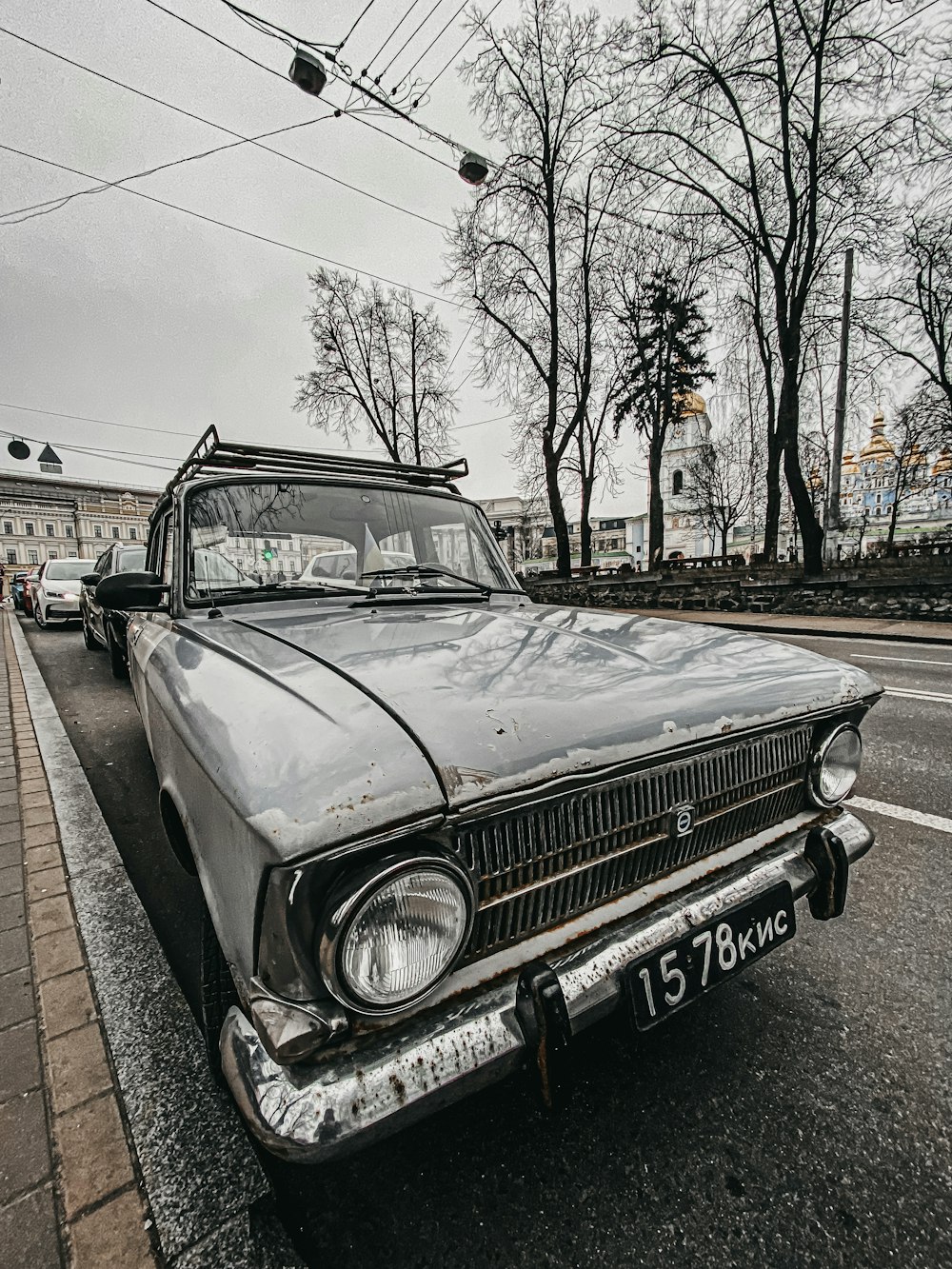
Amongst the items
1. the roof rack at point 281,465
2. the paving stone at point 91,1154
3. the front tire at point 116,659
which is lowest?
the paving stone at point 91,1154

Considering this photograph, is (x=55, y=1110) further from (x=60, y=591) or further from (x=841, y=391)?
(x=841, y=391)

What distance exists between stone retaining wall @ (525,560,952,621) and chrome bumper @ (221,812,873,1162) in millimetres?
10293

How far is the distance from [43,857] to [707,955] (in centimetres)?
300

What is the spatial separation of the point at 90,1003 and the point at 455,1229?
1.33 m

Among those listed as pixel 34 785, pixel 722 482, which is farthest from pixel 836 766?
pixel 722 482

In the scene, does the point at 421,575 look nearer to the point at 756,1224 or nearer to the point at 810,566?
the point at 756,1224

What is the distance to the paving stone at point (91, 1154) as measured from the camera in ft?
4.14

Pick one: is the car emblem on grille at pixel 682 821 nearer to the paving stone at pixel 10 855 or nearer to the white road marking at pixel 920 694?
the paving stone at pixel 10 855

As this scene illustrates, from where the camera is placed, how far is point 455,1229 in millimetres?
1215

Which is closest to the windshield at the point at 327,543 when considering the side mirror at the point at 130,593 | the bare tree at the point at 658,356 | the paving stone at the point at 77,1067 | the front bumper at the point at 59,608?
the side mirror at the point at 130,593

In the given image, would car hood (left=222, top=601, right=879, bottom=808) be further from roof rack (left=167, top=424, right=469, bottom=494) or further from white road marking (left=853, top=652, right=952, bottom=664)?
white road marking (left=853, top=652, right=952, bottom=664)

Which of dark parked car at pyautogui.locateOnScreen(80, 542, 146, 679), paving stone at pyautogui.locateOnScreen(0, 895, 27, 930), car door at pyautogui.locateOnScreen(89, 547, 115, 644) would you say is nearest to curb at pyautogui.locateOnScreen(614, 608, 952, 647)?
dark parked car at pyautogui.locateOnScreen(80, 542, 146, 679)

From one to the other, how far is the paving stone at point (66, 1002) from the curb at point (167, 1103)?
35 millimetres

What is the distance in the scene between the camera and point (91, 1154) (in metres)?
1.34
